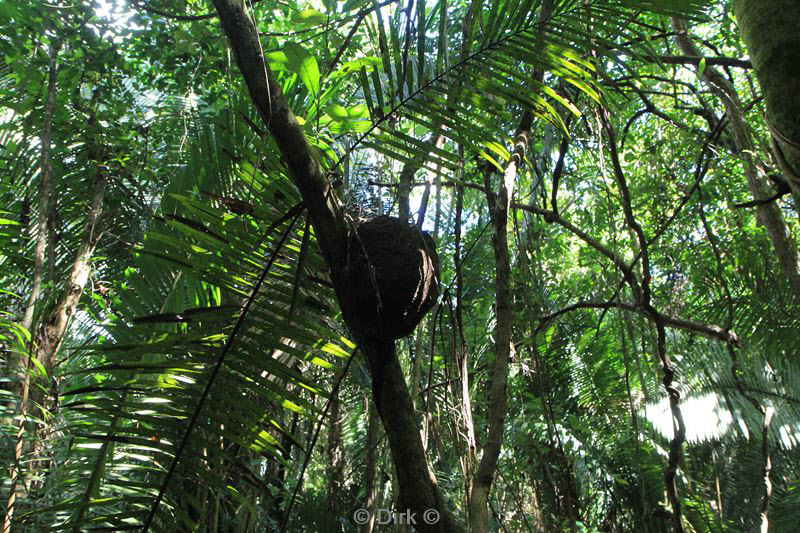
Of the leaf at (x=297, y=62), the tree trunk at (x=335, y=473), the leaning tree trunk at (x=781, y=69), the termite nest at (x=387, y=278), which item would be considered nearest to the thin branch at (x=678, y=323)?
the leaning tree trunk at (x=781, y=69)

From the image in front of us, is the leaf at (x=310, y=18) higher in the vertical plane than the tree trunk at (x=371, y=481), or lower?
higher

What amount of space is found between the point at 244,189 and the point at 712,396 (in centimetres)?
356

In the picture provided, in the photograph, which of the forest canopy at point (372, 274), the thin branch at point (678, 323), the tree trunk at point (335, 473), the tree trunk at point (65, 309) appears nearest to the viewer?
the forest canopy at point (372, 274)

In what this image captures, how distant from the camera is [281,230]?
1.28 m

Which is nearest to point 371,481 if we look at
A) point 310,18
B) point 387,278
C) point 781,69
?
point 387,278

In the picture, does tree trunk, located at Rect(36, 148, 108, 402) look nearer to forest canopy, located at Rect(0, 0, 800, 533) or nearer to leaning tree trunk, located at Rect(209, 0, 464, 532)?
forest canopy, located at Rect(0, 0, 800, 533)

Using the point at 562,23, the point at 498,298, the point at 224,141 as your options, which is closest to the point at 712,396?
the point at 498,298

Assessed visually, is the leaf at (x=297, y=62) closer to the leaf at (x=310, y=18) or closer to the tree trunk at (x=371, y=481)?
the leaf at (x=310, y=18)

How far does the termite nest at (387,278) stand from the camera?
94 centimetres

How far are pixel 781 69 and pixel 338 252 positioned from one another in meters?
0.81

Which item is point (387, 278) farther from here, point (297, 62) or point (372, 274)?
point (297, 62)

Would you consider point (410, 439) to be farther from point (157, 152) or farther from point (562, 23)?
point (157, 152)

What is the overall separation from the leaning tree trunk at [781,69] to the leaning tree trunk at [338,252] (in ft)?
2.41

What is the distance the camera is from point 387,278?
963 millimetres
